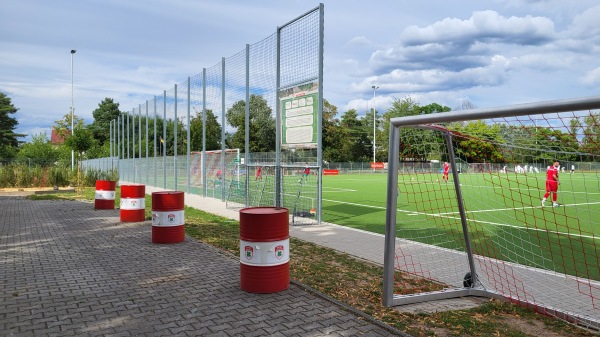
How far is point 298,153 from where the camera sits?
43.8ft

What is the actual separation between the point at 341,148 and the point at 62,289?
70.9m

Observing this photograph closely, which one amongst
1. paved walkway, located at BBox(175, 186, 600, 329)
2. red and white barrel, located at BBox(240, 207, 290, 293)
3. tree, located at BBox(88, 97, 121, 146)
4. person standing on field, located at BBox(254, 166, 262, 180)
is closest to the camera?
paved walkway, located at BBox(175, 186, 600, 329)

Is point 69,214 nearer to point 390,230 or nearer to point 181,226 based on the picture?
point 181,226

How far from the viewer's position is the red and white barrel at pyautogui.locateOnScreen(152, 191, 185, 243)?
903cm

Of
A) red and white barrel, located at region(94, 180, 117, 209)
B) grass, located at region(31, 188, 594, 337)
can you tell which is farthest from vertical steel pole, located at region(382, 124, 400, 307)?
red and white barrel, located at region(94, 180, 117, 209)

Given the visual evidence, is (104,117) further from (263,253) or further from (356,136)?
(263,253)

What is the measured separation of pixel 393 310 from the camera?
523 centimetres

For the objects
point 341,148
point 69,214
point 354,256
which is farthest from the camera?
point 341,148

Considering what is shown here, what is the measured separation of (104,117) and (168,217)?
96.4 m

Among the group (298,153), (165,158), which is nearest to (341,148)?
(165,158)

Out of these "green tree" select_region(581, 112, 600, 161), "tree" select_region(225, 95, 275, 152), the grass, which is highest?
"tree" select_region(225, 95, 275, 152)

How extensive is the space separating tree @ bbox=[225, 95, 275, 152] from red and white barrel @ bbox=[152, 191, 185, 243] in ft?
20.4

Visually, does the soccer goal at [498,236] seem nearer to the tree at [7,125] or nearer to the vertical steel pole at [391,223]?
the vertical steel pole at [391,223]

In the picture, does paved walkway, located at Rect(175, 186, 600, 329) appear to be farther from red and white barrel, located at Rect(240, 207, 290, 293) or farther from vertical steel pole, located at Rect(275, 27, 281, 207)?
vertical steel pole, located at Rect(275, 27, 281, 207)
